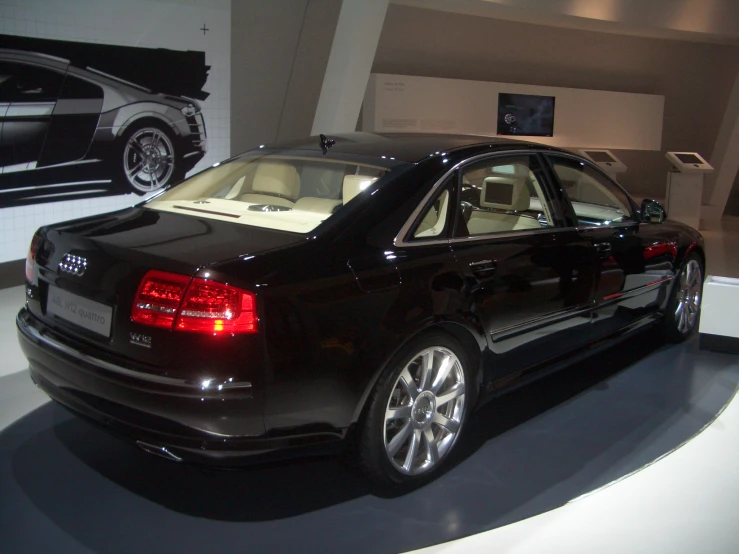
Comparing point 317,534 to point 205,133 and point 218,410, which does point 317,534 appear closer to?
point 218,410

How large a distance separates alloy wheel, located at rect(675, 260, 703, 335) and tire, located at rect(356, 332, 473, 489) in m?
2.04

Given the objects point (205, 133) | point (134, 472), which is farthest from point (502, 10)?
point (134, 472)

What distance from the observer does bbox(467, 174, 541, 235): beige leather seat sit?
3.10 meters

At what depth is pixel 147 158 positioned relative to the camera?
18.8 feet

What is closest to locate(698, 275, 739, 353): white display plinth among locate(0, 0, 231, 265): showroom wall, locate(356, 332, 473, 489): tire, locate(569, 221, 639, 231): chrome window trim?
locate(569, 221, 639, 231): chrome window trim

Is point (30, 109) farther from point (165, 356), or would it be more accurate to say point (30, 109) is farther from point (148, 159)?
point (165, 356)

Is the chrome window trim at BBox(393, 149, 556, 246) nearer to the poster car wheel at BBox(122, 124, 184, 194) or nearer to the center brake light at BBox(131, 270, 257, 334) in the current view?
the center brake light at BBox(131, 270, 257, 334)

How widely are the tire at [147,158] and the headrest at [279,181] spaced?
2.97 m

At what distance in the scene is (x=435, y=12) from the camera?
9.95 meters

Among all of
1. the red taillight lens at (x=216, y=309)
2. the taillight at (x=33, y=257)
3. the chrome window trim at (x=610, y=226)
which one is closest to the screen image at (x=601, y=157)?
the chrome window trim at (x=610, y=226)

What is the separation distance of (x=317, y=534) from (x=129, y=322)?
2.75ft

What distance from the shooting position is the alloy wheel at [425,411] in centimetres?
238

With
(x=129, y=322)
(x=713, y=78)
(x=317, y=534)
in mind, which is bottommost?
(x=317, y=534)

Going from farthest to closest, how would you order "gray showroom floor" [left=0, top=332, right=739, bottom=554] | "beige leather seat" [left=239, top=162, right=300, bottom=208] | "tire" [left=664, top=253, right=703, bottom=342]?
"tire" [left=664, top=253, right=703, bottom=342] < "beige leather seat" [left=239, top=162, right=300, bottom=208] < "gray showroom floor" [left=0, top=332, right=739, bottom=554]
